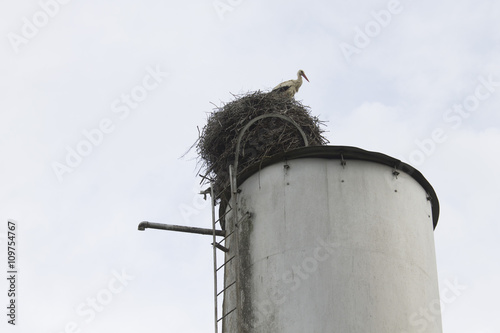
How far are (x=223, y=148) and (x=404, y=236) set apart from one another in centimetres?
451

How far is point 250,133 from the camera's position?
14211 mm

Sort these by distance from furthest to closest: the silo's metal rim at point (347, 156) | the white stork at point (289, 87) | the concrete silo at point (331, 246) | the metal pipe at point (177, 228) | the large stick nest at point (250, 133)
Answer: the white stork at point (289, 87), the large stick nest at point (250, 133), the metal pipe at point (177, 228), the silo's metal rim at point (347, 156), the concrete silo at point (331, 246)

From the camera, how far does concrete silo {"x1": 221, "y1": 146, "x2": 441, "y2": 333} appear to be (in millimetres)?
10961

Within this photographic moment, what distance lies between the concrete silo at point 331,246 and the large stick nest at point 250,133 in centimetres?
120

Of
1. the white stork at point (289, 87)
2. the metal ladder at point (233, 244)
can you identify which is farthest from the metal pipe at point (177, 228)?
the white stork at point (289, 87)

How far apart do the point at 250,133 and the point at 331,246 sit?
3.58m

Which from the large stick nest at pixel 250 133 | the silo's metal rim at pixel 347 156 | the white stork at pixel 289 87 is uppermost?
the white stork at pixel 289 87

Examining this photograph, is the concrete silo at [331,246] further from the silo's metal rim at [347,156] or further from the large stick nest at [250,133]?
the large stick nest at [250,133]

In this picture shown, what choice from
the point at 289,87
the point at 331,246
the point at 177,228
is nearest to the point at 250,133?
the point at 177,228

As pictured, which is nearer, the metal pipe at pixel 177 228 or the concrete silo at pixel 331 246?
the concrete silo at pixel 331 246

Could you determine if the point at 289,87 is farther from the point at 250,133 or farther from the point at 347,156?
the point at 347,156

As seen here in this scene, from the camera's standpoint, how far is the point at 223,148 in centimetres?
1491

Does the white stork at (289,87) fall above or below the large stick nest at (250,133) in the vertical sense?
above

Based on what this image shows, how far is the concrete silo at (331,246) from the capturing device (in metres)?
11.0
